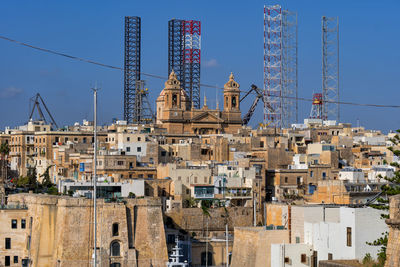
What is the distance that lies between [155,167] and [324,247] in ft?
106

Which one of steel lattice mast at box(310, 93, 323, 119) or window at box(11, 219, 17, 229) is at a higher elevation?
steel lattice mast at box(310, 93, 323, 119)

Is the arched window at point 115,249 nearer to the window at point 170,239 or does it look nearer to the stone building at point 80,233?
the stone building at point 80,233

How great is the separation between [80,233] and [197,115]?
144 ft

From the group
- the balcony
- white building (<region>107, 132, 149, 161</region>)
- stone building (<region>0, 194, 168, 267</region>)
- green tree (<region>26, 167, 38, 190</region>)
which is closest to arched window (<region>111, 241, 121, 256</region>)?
stone building (<region>0, 194, 168, 267</region>)

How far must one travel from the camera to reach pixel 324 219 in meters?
40.0

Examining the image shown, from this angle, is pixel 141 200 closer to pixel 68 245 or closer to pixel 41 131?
pixel 68 245

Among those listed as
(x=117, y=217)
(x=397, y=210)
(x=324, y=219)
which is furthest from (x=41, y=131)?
(x=397, y=210)

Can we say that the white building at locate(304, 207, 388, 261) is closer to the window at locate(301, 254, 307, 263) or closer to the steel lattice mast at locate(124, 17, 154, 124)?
the window at locate(301, 254, 307, 263)

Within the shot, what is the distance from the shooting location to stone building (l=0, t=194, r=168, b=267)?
48.1m

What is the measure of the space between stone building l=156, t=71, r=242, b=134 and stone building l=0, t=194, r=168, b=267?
40285mm

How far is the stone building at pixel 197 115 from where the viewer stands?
90625mm

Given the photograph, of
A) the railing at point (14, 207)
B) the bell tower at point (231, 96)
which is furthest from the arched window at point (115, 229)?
the bell tower at point (231, 96)

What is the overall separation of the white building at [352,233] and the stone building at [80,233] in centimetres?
1435

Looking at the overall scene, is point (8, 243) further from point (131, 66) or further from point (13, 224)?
point (131, 66)
